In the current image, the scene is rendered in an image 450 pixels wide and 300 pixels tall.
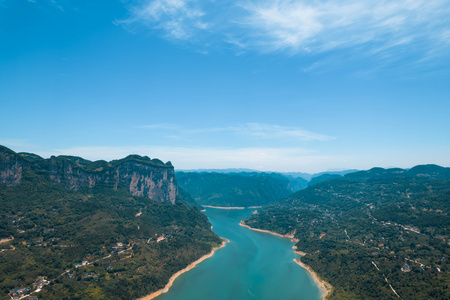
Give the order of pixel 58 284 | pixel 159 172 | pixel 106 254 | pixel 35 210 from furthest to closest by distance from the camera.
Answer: pixel 159 172, pixel 35 210, pixel 106 254, pixel 58 284

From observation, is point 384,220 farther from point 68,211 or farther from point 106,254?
point 68,211

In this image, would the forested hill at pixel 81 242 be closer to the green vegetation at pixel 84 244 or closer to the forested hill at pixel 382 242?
the green vegetation at pixel 84 244

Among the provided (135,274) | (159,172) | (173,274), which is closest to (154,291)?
(135,274)

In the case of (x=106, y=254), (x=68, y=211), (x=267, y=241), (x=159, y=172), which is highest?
(x=159, y=172)

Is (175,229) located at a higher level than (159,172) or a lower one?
lower

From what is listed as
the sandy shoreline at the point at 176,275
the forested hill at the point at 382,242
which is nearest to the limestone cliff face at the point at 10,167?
the sandy shoreline at the point at 176,275

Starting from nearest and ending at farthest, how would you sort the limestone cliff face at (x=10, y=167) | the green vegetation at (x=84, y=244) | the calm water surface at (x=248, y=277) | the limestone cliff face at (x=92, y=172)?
the green vegetation at (x=84, y=244), the calm water surface at (x=248, y=277), the limestone cliff face at (x=10, y=167), the limestone cliff face at (x=92, y=172)
